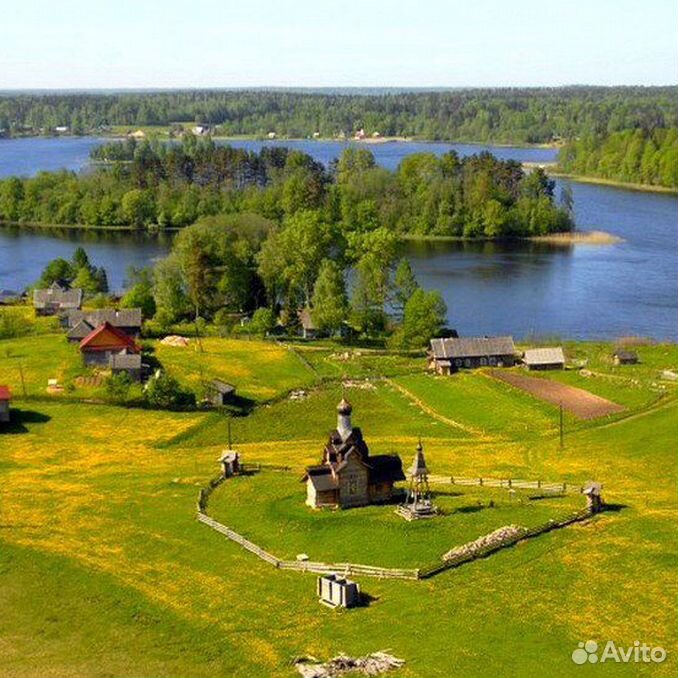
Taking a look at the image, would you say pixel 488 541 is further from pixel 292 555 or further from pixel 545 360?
pixel 545 360

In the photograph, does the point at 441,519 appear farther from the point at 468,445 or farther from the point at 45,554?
the point at 468,445

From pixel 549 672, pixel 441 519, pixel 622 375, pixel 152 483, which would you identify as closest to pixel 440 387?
pixel 622 375

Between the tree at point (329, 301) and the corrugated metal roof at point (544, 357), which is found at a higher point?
the tree at point (329, 301)

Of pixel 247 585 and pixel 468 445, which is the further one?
pixel 468 445

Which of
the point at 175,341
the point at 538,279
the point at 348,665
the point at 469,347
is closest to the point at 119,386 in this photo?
the point at 175,341

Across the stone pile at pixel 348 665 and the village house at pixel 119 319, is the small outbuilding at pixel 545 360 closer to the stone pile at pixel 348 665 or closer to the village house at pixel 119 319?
the village house at pixel 119 319

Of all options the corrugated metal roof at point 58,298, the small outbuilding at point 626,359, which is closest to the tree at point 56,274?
the corrugated metal roof at point 58,298

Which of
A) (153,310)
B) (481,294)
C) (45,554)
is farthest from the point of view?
(481,294)
